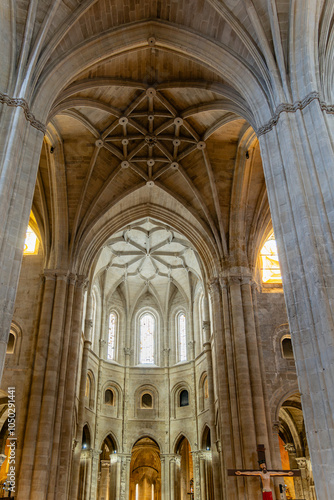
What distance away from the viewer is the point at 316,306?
29.2 ft

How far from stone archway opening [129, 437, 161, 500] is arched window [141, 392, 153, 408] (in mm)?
4591

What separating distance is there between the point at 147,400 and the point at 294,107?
22.0m

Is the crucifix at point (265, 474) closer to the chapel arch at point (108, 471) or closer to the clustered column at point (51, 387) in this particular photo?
the clustered column at point (51, 387)

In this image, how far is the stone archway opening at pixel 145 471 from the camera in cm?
3169

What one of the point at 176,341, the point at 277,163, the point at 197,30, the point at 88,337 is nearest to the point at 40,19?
the point at 197,30

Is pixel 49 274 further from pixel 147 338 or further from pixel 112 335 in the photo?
pixel 147 338

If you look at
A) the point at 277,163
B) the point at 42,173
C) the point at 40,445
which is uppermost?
the point at 42,173

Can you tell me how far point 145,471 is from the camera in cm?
3256

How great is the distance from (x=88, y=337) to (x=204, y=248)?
7498mm

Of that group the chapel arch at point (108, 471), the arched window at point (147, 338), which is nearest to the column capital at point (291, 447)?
the arched window at point (147, 338)

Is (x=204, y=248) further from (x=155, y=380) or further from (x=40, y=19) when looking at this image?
(x=40, y=19)

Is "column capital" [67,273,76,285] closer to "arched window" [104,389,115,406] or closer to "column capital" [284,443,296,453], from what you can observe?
"arched window" [104,389,115,406]

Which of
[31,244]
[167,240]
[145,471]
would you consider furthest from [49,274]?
[145,471]

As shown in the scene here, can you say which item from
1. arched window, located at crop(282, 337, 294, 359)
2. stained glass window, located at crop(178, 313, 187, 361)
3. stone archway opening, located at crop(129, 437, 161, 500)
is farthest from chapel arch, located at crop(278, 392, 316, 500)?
stone archway opening, located at crop(129, 437, 161, 500)
